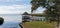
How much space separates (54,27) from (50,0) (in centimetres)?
369

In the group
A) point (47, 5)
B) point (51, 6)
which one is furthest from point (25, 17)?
point (51, 6)

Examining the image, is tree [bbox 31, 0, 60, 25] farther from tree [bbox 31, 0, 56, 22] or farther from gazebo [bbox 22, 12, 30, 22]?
gazebo [bbox 22, 12, 30, 22]

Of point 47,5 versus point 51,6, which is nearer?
point 51,6

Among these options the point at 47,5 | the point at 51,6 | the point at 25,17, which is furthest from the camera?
the point at 25,17

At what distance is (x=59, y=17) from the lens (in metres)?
15.0

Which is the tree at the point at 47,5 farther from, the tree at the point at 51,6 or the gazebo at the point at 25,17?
the gazebo at the point at 25,17

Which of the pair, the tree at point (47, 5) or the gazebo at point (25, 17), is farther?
the gazebo at point (25, 17)

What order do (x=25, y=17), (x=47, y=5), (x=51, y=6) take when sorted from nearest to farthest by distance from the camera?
1. (x=51, y=6)
2. (x=47, y=5)
3. (x=25, y=17)

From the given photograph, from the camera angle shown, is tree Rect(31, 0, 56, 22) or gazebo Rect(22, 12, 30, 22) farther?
gazebo Rect(22, 12, 30, 22)

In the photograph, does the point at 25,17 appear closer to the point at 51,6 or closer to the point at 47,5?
the point at 47,5

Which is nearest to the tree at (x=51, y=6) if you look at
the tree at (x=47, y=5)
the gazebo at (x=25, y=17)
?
the tree at (x=47, y=5)

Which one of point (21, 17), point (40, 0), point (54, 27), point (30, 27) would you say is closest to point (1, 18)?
point (21, 17)

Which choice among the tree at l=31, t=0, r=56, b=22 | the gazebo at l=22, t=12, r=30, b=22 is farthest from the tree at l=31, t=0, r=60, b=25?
the gazebo at l=22, t=12, r=30, b=22

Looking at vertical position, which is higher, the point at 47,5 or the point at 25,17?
the point at 47,5
